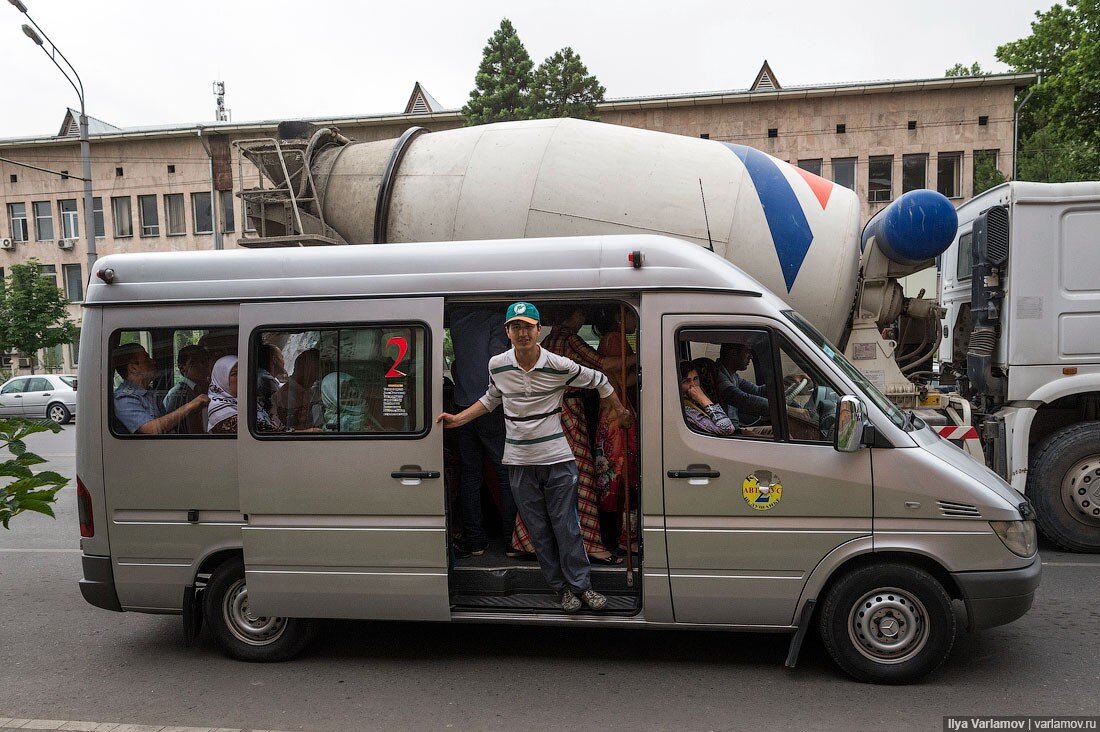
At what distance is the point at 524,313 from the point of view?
4590mm

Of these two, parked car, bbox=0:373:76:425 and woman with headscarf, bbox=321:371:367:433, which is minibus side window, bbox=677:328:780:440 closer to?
woman with headscarf, bbox=321:371:367:433

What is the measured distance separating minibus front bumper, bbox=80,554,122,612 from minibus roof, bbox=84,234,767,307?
1.54 m

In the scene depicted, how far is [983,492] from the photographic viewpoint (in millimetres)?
4266

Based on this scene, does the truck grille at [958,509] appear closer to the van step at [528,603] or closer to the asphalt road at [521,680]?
the asphalt road at [521,680]

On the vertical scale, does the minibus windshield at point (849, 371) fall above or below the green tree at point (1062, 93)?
below

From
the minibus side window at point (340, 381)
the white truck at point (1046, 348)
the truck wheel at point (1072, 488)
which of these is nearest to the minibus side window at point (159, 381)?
the minibus side window at point (340, 381)

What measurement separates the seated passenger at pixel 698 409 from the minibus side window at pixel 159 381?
2692mm

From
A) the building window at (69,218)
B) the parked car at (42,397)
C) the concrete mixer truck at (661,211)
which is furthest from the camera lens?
the building window at (69,218)

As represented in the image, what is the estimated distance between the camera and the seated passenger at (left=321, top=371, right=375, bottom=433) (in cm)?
475

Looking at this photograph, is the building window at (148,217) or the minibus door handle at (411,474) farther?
the building window at (148,217)

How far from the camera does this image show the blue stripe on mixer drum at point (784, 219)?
641cm

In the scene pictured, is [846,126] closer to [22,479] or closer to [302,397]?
[302,397]

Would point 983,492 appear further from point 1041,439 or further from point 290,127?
point 290,127

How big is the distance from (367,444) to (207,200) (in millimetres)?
36197
